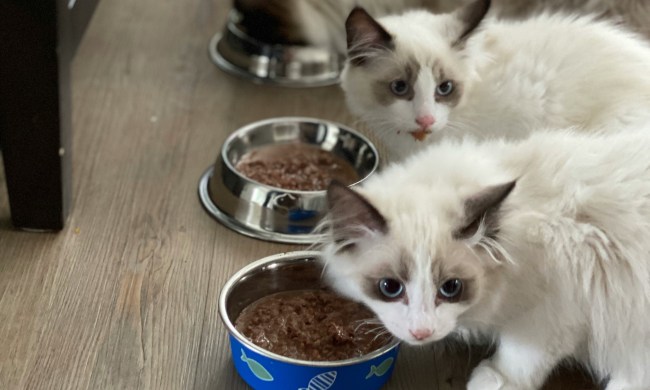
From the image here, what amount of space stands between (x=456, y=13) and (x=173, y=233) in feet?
2.75

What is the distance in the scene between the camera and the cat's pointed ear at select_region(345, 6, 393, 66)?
177 cm

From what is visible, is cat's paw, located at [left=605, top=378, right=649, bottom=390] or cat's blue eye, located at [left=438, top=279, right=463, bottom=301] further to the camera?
cat's paw, located at [left=605, top=378, right=649, bottom=390]

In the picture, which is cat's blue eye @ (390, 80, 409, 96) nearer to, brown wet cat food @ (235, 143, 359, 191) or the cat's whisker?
brown wet cat food @ (235, 143, 359, 191)

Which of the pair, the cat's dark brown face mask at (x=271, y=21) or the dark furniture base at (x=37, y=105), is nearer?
the dark furniture base at (x=37, y=105)

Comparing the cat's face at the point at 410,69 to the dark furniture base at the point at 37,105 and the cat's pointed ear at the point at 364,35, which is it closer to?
the cat's pointed ear at the point at 364,35

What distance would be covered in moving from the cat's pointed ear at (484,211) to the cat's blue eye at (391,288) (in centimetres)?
12

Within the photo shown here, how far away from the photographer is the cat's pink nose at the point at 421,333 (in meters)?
1.28

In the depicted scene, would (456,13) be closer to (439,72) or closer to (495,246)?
(439,72)

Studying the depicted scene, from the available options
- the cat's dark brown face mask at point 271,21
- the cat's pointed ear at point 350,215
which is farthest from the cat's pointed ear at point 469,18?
the cat's dark brown face mask at point 271,21

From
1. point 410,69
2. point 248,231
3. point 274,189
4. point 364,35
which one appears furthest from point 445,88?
point 248,231

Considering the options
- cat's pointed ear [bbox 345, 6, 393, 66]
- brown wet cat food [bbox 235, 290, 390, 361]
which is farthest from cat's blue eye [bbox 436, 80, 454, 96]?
brown wet cat food [bbox 235, 290, 390, 361]

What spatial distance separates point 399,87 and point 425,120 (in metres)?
0.11

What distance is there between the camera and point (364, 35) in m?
1.80

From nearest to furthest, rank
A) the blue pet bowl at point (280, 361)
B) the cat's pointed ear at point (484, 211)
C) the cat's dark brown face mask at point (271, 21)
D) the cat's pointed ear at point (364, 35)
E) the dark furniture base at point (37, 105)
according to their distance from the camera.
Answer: the cat's pointed ear at point (484, 211) < the blue pet bowl at point (280, 361) < the dark furniture base at point (37, 105) < the cat's pointed ear at point (364, 35) < the cat's dark brown face mask at point (271, 21)
